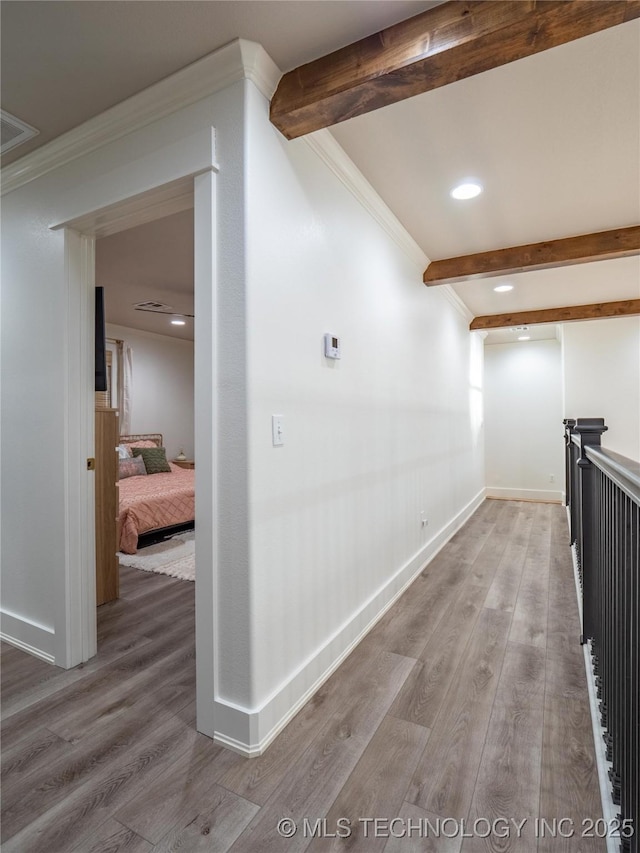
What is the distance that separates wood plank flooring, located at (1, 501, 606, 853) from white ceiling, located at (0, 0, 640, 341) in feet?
8.13

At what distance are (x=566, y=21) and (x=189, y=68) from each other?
4.05 ft

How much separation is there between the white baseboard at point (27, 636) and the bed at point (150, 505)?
149 centimetres

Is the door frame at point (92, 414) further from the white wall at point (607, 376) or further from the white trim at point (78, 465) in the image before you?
the white wall at point (607, 376)

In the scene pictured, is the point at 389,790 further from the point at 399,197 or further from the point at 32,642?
the point at 399,197

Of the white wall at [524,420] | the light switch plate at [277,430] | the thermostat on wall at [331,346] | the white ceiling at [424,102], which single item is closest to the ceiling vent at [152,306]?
the white ceiling at [424,102]

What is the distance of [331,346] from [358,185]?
983 millimetres

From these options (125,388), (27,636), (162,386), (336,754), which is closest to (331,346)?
(336,754)

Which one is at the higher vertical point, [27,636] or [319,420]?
[319,420]

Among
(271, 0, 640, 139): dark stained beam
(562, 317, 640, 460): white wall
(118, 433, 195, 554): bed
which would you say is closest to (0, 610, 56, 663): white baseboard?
(118, 433, 195, 554): bed

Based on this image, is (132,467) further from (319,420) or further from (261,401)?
(261,401)

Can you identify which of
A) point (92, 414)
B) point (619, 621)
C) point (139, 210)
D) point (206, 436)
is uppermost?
point (139, 210)

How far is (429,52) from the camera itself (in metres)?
1.37

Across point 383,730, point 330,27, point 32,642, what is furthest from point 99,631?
point 330,27

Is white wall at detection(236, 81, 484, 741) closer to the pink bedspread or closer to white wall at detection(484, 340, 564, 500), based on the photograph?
the pink bedspread
